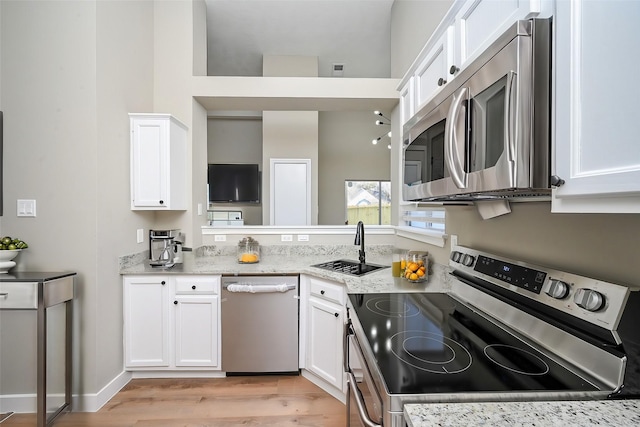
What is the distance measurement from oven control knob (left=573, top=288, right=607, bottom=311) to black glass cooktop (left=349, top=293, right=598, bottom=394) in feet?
0.64

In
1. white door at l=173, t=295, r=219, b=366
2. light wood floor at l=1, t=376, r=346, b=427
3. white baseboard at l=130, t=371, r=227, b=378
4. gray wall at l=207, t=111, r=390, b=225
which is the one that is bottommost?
light wood floor at l=1, t=376, r=346, b=427

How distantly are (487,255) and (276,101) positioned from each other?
2.45 m

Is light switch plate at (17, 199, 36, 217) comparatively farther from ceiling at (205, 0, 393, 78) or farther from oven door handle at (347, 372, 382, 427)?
ceiling at (205, 0, 393, 78)

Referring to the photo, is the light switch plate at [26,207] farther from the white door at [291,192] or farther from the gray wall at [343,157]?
the gray wall at [343,157]

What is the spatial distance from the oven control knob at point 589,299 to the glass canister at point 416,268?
3.46ft

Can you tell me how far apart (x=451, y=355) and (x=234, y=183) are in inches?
228

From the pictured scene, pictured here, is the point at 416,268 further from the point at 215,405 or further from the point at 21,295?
the point at 21,295

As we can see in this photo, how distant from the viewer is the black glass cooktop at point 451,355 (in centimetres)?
82

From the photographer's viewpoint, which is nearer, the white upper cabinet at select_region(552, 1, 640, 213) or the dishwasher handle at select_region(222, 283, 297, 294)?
the white upper cabinet at select_region(552, 1, 640, 213)

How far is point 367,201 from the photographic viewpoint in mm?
6641

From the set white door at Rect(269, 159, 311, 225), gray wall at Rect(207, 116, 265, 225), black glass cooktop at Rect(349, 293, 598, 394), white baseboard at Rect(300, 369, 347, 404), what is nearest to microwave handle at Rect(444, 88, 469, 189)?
black glass cooktop at Rect(349, 293, 598, 394)

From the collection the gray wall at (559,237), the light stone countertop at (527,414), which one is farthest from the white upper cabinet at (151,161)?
the light stone countertop at (527,414)

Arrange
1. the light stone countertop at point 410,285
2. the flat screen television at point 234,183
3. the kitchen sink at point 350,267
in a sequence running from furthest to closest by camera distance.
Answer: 1. the flat screen television at point 234,183
2. the kitchen sink at point 350,267
3. the light stone countertop at point 410,285

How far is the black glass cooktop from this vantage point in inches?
32.4
